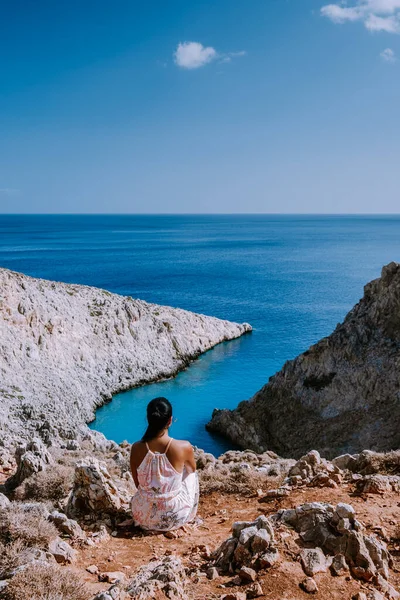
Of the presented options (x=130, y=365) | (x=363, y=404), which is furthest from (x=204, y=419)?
(x=363, y=404)

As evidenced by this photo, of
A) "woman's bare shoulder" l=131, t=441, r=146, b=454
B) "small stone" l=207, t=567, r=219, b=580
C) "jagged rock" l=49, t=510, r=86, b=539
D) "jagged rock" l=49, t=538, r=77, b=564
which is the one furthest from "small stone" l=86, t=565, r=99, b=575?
"woman's bare shoulder" l=131, t=441, r=146, b=454

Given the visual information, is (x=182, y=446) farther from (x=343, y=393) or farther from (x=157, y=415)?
(x=343, y=393)

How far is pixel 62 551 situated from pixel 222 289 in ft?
296

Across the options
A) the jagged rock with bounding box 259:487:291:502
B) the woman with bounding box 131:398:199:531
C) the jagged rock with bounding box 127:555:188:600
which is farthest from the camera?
the jagged rock with bounding box 259:487:291:502

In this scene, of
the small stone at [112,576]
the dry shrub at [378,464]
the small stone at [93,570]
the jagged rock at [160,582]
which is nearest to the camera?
the jagged rock at [160,582]

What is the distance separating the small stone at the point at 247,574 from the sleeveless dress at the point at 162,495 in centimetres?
204

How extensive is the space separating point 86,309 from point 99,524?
4117 centimetres

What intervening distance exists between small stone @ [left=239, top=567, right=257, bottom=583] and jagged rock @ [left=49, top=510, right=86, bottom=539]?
300 centimetres

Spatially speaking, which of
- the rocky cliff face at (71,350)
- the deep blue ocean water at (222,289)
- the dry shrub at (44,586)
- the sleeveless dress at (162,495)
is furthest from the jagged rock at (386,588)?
the deep blue ocean water at (222,289)

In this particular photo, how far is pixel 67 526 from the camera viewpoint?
8133mm

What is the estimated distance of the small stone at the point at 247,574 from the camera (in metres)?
6.54

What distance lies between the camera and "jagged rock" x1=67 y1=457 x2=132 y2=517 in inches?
368

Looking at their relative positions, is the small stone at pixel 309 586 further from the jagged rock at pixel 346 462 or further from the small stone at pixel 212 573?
the jagged rock at pixel 346 462

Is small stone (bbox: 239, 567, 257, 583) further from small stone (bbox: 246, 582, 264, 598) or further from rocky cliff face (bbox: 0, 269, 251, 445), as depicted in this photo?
rocky cliff face (bbox: 0, 269, 251, 445)
